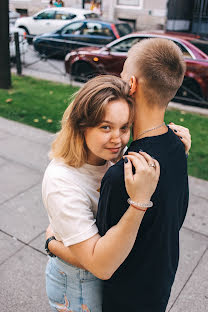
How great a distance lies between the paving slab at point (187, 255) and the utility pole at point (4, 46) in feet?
22.4

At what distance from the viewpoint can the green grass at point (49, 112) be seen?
18.9 feet

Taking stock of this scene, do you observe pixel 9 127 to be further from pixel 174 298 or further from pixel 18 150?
pixel 174 298

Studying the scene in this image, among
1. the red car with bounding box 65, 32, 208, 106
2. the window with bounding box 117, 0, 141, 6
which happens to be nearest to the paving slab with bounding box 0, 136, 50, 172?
the red car with bounding box 65, 32, 208, 106

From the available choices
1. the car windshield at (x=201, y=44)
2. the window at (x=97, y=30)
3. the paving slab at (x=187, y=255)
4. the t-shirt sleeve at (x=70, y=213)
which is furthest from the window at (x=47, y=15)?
the t-shirt sleeve at (x=70, y=213)

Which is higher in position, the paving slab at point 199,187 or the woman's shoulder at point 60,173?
the woman's shoulder at point 60,173

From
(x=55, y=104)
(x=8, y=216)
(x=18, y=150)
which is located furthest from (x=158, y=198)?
(x=55, y=104)

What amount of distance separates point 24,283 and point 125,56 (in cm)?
739

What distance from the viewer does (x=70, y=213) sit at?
1482 millimetres

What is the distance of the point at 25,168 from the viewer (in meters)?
5.10

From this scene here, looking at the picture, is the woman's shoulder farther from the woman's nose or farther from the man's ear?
the man's ear

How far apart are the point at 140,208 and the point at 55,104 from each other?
703 centimetres

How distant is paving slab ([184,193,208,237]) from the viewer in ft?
12.9

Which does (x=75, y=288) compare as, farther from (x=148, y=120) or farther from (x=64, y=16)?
(x=64, y=16)

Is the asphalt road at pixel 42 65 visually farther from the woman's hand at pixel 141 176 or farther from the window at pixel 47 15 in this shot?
the woman's hand at pixel 141 176
